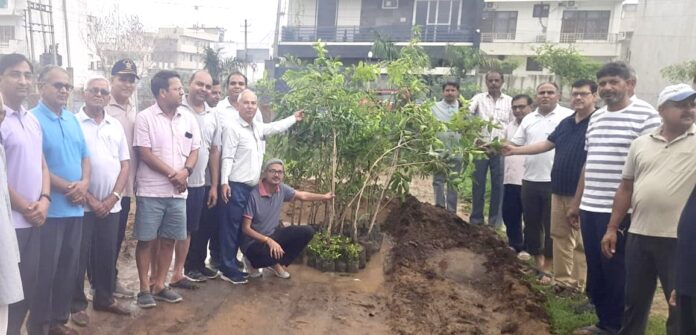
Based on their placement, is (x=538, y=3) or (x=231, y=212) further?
(x=538, y=3)

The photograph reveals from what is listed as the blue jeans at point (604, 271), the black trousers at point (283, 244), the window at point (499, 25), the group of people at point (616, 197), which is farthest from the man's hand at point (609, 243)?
the window at point (499, 25)

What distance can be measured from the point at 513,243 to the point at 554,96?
1754mm

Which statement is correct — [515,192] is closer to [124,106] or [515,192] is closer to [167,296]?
[167,296]

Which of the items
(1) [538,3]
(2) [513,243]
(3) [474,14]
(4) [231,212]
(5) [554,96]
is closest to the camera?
(4) [231,212]

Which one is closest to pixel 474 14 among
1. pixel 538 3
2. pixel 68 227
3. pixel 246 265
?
pixel 538 3

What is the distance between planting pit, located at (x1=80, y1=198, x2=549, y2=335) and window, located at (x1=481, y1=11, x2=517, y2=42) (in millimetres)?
22479

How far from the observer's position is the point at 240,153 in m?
4.39

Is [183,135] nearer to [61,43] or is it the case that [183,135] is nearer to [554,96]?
[554,96]

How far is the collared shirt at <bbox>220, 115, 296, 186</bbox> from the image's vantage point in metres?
4.33

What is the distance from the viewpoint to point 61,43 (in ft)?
67.0

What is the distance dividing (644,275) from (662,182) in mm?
594

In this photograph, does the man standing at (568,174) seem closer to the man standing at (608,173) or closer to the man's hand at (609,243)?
the man standing at (608,173)

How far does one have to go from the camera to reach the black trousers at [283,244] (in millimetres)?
4465

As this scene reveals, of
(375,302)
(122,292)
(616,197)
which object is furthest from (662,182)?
(122,292)
